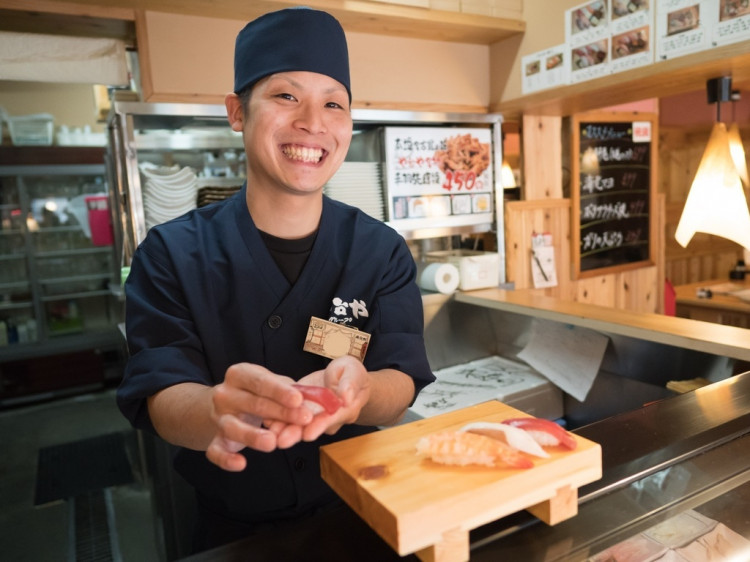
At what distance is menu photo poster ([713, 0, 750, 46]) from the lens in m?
1.90

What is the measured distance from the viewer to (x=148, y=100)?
7.61ft

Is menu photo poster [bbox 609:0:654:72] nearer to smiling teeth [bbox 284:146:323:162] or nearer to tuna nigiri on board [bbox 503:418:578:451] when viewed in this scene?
smiling teeth [bbox 284:146:323:162]

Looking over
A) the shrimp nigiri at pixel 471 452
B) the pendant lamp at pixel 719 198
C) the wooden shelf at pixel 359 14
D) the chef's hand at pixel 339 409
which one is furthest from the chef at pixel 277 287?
the pendant lamp at pixel 719 198

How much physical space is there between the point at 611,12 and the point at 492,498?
92.0 inches

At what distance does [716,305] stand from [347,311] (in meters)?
3.82

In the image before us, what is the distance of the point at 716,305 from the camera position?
4133mm

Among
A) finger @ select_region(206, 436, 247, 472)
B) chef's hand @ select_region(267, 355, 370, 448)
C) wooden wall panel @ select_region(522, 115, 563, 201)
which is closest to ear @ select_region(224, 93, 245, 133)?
chef's hand @ select_region(267, 355, 370, 448)

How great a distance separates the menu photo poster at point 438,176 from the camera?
2783 millimetres

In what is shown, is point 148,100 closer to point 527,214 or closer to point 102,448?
point 527,214

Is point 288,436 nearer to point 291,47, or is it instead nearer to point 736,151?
point 291,47

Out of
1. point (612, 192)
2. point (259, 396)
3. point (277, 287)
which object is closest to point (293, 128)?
point (277, 287)

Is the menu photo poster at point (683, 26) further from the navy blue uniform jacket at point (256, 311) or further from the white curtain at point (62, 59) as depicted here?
the white curtain at point (62, 59)

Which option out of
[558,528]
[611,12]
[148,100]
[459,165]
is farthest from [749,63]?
[148,100]

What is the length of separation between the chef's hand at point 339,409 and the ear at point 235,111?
706 millimetres
